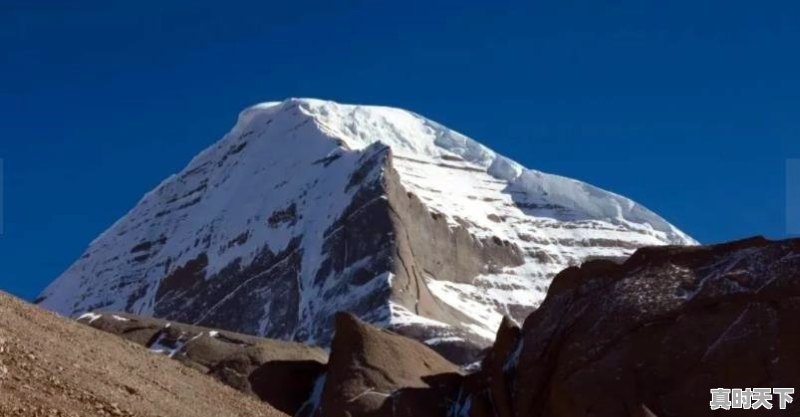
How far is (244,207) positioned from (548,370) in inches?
4764

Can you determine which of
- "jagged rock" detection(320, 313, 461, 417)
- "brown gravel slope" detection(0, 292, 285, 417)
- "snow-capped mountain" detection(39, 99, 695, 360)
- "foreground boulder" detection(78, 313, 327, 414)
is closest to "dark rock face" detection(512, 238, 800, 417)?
"jagged rock" detection(320, 313, 461, 417)

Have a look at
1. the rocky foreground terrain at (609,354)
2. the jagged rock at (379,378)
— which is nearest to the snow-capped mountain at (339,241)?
the jagged rock at (379,378)

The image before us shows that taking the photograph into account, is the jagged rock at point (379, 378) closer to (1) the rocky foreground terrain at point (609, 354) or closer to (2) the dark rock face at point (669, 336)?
(1) the rocky foreground terrain at point (609, 354)

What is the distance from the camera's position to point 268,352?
7088 cm

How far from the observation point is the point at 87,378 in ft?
93.0

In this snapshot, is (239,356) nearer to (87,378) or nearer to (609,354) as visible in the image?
(609,354)

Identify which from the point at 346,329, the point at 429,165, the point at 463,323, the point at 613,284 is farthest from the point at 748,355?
the point at 429,165

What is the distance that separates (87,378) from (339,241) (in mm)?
119531

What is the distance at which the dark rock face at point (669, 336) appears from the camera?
50688mm

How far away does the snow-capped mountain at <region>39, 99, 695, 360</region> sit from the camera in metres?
137

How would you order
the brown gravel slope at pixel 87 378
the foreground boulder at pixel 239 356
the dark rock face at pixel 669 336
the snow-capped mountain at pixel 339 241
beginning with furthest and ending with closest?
the snow-capped mountain at pixel 339 241
the foreground boulder at pixel 239 356
the dark rock face at pixel 669 336
the brown gravel slope at pixel 87 378

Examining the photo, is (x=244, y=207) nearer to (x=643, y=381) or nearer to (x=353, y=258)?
(x=353, y=258)

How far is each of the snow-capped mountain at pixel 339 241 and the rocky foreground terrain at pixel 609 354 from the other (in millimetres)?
39890

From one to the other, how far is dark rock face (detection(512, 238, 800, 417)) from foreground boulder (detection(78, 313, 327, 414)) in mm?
12189
